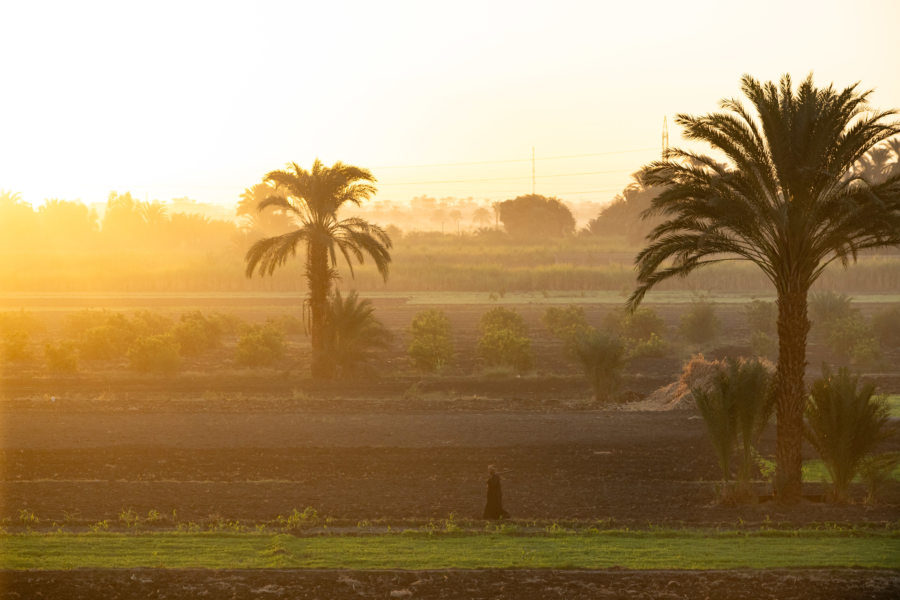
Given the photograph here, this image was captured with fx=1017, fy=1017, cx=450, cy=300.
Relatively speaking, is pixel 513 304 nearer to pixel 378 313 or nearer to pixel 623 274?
pixel 378 313

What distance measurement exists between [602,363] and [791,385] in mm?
11760

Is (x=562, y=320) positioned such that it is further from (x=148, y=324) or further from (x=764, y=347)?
(x=148, y=324)

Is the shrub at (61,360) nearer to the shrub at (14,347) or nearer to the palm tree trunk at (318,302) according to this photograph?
the shrub at (14,347)

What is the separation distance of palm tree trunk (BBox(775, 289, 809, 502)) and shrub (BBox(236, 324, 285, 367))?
2344 cm

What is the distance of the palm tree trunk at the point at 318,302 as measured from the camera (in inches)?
1357

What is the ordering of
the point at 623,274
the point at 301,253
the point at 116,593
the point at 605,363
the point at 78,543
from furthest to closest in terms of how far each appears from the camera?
the point at 301,253 → the point at 623,274 → the point at 605,363 → the point at 78,543 → the point at 116,593

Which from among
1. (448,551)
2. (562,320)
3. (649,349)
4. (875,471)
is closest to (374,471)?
(448,551)

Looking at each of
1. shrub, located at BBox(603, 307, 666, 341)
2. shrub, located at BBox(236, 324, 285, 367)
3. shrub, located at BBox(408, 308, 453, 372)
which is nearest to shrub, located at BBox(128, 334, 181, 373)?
shrub, located at BBox(236, 324, 285, 367)

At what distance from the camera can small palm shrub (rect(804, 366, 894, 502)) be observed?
17.6 metres

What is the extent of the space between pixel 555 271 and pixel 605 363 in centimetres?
5288

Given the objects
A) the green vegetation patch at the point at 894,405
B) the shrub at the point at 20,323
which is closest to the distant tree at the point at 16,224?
the shrub at the point at 20,323

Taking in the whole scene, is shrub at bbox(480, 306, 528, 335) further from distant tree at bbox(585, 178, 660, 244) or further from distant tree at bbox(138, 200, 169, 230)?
distant tree at bbox(138, 200, 169, 230)

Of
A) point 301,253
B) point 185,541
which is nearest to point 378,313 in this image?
point 301,253

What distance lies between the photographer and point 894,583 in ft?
41.0
